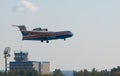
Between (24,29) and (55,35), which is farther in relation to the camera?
(24,29)

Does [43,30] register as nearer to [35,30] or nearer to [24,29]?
[35,30]

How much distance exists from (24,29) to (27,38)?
43.0 feet

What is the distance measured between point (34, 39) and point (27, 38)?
320cm

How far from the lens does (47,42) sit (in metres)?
147

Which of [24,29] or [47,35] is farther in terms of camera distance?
[24,29]

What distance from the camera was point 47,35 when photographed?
149875 mm

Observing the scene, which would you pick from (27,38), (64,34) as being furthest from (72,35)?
(27,38)

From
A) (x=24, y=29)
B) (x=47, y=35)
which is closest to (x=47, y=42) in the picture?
(x=47, y=35)

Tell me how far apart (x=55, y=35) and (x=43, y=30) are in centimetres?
380

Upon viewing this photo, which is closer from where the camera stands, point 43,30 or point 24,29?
point 43,30

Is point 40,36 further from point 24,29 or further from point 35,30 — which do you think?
point 24,29

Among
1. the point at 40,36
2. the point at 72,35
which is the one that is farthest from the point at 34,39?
the point at 72,35

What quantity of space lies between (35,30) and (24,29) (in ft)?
34.1

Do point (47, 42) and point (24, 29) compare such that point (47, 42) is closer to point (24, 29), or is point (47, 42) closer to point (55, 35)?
point (55, 35)
